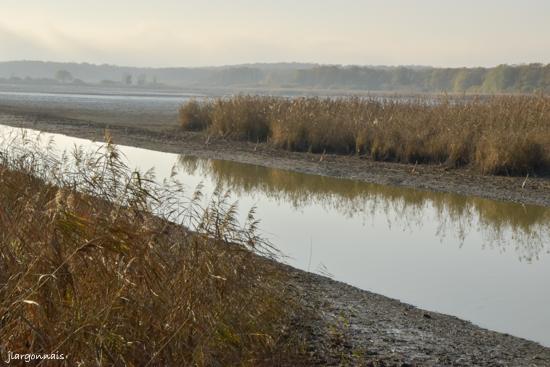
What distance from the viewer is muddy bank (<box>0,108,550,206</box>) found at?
14.0 m

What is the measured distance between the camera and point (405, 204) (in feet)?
41.7

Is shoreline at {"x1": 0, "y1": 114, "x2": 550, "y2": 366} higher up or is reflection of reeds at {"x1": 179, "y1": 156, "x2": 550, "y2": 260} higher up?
shoreline at {"x1": 0, "y1": 114, "x2": 550, "y2": 366}

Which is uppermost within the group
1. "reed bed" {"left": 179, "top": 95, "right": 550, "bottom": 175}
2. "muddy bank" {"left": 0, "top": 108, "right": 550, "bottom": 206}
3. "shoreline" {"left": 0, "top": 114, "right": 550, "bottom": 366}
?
"reed bed" {"left": 179, "top": 95, "right": 550, "bottom": 175}

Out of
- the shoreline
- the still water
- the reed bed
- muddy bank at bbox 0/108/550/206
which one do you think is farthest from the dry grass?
the reed bed

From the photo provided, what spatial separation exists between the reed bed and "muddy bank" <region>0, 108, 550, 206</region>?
1.45 feet

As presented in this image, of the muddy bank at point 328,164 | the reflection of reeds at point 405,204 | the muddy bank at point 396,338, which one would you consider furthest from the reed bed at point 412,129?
the muddy bank at point 396,338

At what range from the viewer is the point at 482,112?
58.3 ft

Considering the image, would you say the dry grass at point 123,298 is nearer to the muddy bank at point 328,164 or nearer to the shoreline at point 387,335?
the shoreline at point 387,335

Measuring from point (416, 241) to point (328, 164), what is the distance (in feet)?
23.3

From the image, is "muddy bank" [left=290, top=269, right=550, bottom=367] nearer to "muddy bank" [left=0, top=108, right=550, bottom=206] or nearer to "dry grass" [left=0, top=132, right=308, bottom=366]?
"dry grass" [left=0, top=132, right=308, bottom=366]

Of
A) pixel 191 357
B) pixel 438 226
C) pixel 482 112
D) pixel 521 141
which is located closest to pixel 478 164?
pixel 521 141

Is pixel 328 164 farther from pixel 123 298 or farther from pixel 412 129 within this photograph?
pixel 123 298

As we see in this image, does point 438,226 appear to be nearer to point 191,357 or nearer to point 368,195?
point 368,195

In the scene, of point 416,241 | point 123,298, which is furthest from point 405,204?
point 123,298
